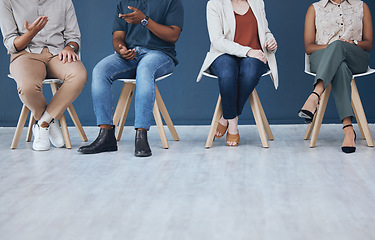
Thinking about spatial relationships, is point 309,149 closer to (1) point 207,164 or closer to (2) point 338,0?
(1) point 207,164

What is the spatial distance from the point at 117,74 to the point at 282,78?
1.87m

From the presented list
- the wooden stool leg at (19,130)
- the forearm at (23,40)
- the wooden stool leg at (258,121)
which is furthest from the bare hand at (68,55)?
the wooden stool leg at (258,121)

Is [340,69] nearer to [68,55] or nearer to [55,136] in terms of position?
[68,55]

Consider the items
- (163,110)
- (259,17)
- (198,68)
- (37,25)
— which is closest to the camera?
(37,25)

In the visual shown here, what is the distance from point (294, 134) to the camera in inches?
132

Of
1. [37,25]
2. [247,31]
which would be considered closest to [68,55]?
[37,25]

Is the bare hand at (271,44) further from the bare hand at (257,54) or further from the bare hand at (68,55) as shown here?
the bare hand at (68,55)

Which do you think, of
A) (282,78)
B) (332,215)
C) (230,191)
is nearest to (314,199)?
(332,215)

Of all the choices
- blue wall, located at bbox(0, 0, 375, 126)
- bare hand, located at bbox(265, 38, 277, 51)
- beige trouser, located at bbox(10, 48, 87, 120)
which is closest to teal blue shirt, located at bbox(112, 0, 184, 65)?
beige trouser, located at bbox(10, 48, 87, 120)

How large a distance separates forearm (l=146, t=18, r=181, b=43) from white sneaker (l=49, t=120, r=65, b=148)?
89 cm

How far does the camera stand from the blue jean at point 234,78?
2.66 meters

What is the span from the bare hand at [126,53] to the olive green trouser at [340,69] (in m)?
1.15

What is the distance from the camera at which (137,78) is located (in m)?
2.58

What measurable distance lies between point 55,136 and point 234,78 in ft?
4.02
